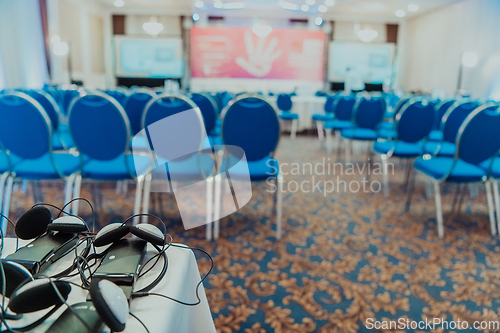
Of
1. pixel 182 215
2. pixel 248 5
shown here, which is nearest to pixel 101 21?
pixel 248 5

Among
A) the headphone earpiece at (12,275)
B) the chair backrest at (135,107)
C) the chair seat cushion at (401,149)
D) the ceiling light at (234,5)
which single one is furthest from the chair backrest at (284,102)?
the headphone earpiece at (12,275)

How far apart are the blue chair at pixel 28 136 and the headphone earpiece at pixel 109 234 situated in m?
1.77

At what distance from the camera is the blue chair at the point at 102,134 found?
2.19 metres

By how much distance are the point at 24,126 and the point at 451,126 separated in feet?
12.8

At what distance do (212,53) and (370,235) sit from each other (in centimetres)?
1178

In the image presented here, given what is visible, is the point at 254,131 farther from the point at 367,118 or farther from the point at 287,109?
the point at 287,109

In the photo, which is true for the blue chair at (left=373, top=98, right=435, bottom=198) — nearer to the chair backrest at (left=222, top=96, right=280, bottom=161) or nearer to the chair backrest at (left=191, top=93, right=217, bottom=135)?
the chair backrest at (left=222, top=96, right=280, bottom=161)

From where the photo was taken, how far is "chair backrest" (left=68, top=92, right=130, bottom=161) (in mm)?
2188

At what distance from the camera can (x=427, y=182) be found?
4.10 meters

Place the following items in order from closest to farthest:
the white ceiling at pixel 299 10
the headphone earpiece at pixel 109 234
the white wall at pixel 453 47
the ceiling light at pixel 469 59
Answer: the headphone earpiece at pixel 109 234
the white wall at pixel 453 47
the ceiling light at pixel 469 59
the white ceiling at pixel 299 10

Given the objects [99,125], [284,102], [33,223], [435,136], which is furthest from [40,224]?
[284,102]

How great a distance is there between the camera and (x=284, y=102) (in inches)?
289

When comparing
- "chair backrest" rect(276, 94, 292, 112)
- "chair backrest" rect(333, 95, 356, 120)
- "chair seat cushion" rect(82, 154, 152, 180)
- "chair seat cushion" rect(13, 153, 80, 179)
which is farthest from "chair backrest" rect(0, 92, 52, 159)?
"chair backrest" rect(276, 94, 292, 112)

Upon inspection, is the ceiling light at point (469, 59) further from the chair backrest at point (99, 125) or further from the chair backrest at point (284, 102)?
the chair backrest at point (99, 125)
